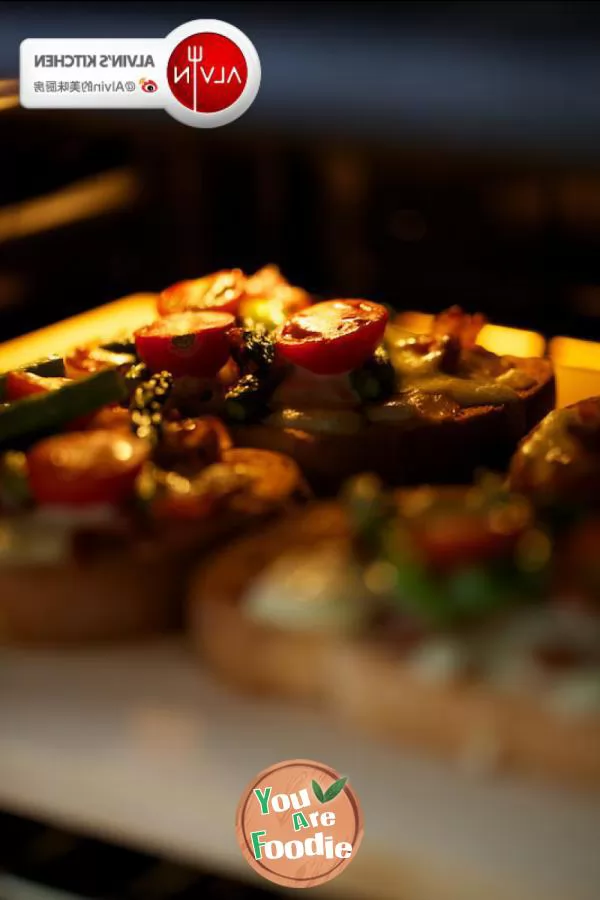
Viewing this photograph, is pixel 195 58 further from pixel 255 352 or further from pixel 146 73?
pixel 255 352

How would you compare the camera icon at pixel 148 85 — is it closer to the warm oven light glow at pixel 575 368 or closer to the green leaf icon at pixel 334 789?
the warm oven light glow at pixel 575 368

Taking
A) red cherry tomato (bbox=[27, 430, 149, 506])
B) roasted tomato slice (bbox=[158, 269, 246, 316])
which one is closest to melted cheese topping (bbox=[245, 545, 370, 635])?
red cherry tomato (bbox=[27, 430, 149, 506])

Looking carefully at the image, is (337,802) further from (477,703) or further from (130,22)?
(130,22)

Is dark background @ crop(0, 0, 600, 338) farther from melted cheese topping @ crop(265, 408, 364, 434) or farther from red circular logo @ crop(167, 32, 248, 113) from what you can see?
melted cheese topping @ crop(265, 408, 364, 434)

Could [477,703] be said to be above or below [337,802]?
above

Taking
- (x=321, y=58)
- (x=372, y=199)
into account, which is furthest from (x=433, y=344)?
(x=372, y=199)

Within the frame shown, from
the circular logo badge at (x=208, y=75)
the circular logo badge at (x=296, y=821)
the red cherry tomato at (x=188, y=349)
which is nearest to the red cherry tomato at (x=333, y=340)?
the red cherry tomato at (x=188, y=349)
